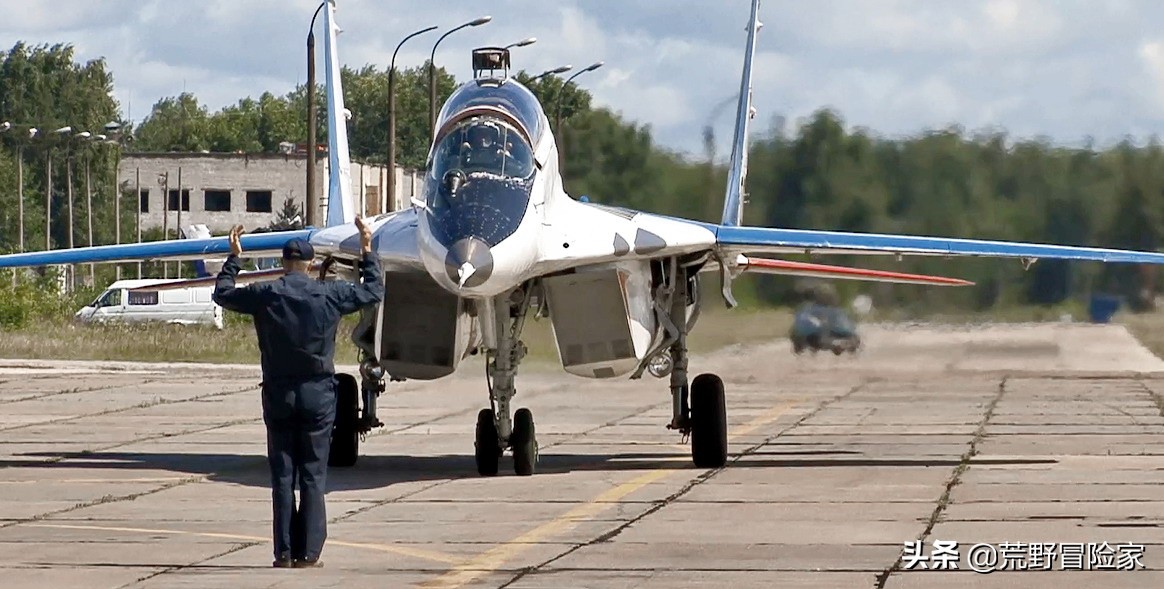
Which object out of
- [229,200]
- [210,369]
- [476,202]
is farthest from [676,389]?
[229,200]

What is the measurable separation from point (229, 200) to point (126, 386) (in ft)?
190

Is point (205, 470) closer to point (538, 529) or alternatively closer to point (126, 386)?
point (538, 529)

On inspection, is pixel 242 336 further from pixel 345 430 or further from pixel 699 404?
pixel 699 404

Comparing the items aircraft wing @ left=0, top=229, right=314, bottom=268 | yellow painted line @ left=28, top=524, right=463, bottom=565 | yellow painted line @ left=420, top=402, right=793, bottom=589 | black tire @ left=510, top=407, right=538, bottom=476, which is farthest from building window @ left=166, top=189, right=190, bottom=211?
yellow painted line @ left=28, top=524, right=463, bottom=565

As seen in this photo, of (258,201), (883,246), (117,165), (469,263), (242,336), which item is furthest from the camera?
(258,201)

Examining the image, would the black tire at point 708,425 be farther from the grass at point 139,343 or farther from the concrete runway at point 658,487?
the grass at point 139,343

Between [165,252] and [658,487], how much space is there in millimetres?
4985

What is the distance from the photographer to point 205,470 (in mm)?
16781

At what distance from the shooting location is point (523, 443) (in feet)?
51.4

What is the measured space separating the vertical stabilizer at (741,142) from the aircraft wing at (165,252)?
5.35 m

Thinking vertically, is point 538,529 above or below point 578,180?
below

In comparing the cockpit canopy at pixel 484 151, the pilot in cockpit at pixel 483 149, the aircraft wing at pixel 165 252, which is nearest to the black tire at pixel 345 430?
the aircraft wing at pixel 165 252

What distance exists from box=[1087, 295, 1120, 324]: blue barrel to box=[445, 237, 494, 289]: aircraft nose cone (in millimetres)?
14267

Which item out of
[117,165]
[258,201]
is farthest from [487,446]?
[258,201]
